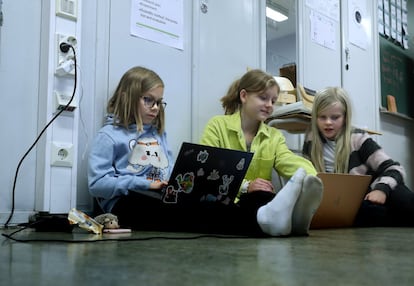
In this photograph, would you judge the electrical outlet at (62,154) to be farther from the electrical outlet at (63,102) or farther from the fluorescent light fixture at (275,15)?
the fluorescent light fixture at (275,15)

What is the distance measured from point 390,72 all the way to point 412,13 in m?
0.80

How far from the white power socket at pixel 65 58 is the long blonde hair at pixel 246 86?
0.73 meters

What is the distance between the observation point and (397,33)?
3773mm

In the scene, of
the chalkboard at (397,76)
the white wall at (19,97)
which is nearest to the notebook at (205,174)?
the white wall at (19,97)

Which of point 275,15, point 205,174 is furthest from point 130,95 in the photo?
point 275,15

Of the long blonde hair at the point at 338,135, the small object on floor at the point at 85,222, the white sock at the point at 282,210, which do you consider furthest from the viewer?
the long blonde hair at the point at 338,135

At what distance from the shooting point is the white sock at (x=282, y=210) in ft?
3.89

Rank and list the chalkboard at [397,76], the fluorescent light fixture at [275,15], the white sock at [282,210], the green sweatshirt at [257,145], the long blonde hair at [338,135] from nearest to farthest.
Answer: the white sock at [282,210] → the green sweatshirt at [257,145] → the long blonde hair at [338,135] → the fluorescent light fixture at [275,15] → the chalkboard at [397,76]

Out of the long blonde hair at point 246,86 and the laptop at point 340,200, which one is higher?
the long blonde hair at point 246,86

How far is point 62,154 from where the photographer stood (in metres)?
1.65

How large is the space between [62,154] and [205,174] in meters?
0.57

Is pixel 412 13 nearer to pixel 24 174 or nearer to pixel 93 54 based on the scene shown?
pixel 93 54

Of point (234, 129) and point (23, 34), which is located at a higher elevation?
point (23, 34)

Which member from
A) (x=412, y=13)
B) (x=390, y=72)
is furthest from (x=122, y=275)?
(x=412, y=13)
